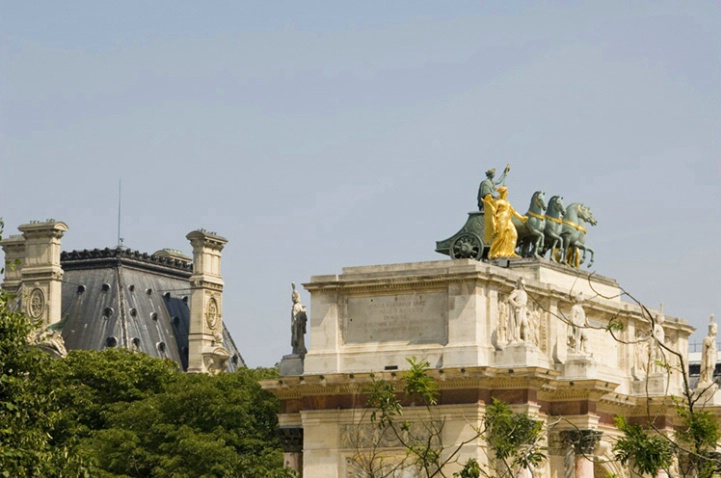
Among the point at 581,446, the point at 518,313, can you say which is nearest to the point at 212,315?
the point at 581,446

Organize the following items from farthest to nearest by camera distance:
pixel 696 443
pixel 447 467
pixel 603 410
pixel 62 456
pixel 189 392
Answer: pixel 189 392, pixel 603 410, pixel 447 467, pixel 62 456, pixel 696 443

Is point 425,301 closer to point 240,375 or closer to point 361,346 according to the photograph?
point 361,346

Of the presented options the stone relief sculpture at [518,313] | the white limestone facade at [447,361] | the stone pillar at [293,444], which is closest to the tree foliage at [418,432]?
the white limestone facade at [447,361]

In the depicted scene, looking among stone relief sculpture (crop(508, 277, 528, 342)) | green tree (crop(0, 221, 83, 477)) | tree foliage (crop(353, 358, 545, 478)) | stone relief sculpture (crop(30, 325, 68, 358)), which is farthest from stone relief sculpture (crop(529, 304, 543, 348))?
stone relief sculpture (crop(30, 325, 68, 358))

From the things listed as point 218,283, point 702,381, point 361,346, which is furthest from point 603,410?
point 218,283

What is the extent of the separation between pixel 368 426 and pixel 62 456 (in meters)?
14.0

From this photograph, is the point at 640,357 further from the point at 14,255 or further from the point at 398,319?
the point at 14,255

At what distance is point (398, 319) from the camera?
197 feet

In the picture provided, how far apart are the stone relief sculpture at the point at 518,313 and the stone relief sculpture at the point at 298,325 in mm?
5884

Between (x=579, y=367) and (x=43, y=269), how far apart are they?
208 feet

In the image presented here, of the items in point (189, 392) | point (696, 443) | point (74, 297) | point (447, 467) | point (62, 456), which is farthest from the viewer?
point (74, 297)

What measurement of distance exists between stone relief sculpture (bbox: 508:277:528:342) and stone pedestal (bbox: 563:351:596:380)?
2.20 meters

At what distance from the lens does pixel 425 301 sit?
5978cm

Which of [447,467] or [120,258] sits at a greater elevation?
[120,258]
